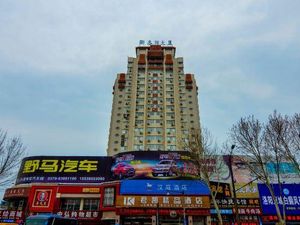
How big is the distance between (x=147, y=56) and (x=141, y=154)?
2108 inches

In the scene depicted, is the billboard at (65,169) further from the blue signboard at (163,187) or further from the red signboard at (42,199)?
the blue signboard at (163,187)

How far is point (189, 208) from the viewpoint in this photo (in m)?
32.1

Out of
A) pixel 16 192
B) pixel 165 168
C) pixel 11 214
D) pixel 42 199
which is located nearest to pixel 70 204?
pixel 42 199

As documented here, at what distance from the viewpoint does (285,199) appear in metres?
33.4

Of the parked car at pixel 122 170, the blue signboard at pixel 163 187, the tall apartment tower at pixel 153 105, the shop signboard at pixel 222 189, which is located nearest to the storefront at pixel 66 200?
the parked car at pixel 122 170

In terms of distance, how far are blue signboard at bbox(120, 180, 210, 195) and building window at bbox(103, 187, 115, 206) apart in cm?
188

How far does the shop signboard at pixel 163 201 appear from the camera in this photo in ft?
105

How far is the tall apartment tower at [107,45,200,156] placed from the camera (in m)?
68.2

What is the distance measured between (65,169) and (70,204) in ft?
17.6

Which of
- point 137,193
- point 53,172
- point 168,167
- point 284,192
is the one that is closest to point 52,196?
point 53,172

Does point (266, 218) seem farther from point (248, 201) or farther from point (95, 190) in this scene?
point (95, 190)

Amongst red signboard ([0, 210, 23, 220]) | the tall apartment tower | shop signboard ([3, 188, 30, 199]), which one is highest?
the tall apartment tower

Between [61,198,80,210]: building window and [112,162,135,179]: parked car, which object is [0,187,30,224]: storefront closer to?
[61,198,80,210]: building window

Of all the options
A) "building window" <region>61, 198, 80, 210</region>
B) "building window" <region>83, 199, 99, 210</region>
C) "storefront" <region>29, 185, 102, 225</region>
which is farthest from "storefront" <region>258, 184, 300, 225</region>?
"building window" <region>61, 198, 80, 210</region>
